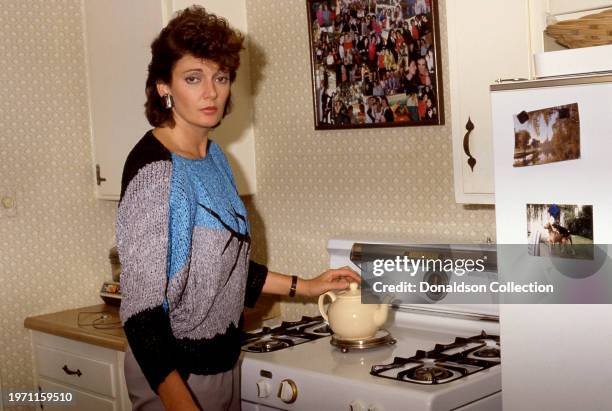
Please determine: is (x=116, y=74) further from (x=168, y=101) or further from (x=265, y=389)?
(x=265, y=389)

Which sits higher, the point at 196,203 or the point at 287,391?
the point at 196,203

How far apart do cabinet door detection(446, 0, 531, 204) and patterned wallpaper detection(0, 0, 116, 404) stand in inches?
61.3

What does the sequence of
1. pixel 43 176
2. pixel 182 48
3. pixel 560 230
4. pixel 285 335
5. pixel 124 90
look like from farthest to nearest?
pixel 43 176 < pixel 124 90 < pixel 285 335 < pixel 182 48 < pixel 560 230

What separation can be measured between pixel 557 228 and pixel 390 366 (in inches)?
26.6

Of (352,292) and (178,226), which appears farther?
(352,292)

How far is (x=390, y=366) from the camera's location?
2.24 m

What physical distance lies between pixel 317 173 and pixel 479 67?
3.14ft

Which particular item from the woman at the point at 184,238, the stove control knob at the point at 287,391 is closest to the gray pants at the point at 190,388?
the woman at the point at 184,238

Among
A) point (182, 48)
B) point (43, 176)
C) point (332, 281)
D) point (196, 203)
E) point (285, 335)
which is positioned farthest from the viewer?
point (43, 176)

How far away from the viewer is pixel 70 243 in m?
3.25

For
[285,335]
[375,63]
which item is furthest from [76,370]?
[375,63]

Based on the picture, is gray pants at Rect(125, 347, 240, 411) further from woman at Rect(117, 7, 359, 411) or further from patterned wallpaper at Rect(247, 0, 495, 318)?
patterned wallpaper at Rect(247, 0, 495, 318)

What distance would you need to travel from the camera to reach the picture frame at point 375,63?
268 cm

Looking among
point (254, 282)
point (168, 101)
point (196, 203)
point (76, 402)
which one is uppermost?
point (168, 101)
